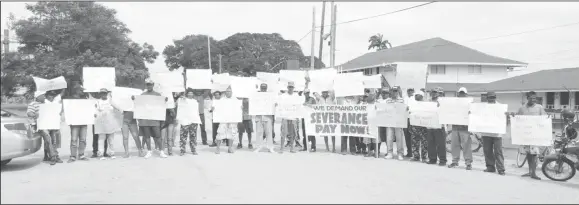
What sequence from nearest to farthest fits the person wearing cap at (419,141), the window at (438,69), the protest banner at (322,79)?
1. the person wearing cap at (419,141)
2. the protest banner at (322,79)
3. the window at (438,69)

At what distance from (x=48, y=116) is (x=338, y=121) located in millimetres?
6608

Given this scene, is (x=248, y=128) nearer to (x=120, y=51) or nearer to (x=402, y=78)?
(x=402, y=78)

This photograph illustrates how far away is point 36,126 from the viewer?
9.32 meters

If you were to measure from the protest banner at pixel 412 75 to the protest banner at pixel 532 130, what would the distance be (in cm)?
292

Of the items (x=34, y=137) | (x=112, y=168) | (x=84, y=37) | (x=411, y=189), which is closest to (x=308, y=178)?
(x=411, y=189)

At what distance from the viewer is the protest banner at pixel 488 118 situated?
9488 millimetres

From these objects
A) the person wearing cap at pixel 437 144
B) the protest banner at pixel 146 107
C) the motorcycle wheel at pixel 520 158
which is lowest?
the motorcycle wheel at pixel 520 158

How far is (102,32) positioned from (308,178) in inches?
1308

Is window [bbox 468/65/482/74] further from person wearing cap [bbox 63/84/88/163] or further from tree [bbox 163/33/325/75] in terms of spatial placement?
person wearing cap [bbox 63/84/88/163]

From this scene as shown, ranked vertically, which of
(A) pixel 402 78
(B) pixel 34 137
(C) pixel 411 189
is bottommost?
(C) pixel 411 189

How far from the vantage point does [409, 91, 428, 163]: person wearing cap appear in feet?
35.2

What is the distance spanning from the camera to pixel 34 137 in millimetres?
8984

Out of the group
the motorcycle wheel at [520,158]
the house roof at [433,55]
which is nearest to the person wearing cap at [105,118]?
the motorcycle wheel at [520,158]

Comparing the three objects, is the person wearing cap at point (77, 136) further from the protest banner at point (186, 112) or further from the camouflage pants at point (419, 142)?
the camouflage pants at point (419, 142)
